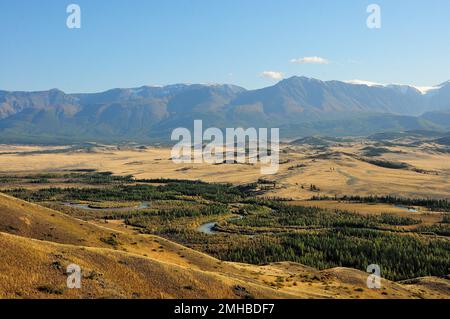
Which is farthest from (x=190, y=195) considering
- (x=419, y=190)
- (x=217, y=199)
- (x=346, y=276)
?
(x=346, y=276)

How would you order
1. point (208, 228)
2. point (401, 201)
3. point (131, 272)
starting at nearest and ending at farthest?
1. point (131, 272)
2. point (208, 228)
3. point (401, 201)

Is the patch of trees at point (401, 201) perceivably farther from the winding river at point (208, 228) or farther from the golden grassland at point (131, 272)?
the golden grassland at point (131, 272)

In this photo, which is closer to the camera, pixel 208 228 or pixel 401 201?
pixel 208 228

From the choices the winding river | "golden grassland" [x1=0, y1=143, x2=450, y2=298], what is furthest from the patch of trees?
"golden grassland" [x1=0, y1=143, x2=450, y2=298]

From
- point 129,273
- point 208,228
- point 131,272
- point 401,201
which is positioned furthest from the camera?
point 401,201

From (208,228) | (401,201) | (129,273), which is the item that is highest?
(129,273)

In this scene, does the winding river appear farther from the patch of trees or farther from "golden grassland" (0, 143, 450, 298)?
the patch of trees

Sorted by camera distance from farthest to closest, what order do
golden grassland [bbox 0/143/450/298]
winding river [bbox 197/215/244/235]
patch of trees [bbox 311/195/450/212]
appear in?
patch of trees [bbox 311/195/450/212], winding river [bbox 197/215/244/235], golden grassland [bbox 0/143/450/298]

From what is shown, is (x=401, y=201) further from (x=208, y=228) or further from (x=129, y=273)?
(x=129, y=273)

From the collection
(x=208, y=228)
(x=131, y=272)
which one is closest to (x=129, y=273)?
(x=131, y=272)

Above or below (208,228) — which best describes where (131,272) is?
above
